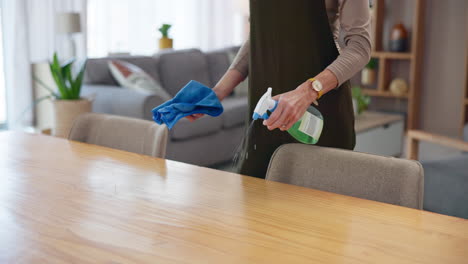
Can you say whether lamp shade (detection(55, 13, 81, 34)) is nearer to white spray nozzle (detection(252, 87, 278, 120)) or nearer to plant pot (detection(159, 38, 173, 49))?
plant pot (detection(159, 38, 173, 49))

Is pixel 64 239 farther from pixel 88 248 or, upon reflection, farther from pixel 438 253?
pixel 438 253

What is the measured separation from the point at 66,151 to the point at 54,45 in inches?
137

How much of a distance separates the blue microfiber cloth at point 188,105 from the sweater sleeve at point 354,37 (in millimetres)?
286

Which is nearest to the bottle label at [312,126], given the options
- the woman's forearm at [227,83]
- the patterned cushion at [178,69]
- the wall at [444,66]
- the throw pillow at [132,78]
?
the woman's forearm at [227,83]

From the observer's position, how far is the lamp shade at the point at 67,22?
423cm

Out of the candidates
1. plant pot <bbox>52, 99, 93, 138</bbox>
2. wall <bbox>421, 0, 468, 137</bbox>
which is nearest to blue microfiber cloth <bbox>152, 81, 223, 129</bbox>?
plant pot <bbox>52, 99, 93, 138</bbox>

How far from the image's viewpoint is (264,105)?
111 cm

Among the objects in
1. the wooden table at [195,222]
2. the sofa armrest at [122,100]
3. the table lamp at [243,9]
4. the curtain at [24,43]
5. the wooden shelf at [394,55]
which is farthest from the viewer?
the table lamp at [243,9]

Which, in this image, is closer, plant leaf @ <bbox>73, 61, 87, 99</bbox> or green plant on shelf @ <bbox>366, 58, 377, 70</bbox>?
plant leaf @ <bbox>73, 61, 87, 99</bbox>

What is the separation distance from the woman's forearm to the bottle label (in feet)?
1.10

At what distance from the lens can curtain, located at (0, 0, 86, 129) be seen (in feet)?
14.5

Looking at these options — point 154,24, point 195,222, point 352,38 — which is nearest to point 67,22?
point 154,24

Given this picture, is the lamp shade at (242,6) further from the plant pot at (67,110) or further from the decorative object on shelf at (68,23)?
the plant pot at (67,110)

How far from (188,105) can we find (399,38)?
14.9ft
